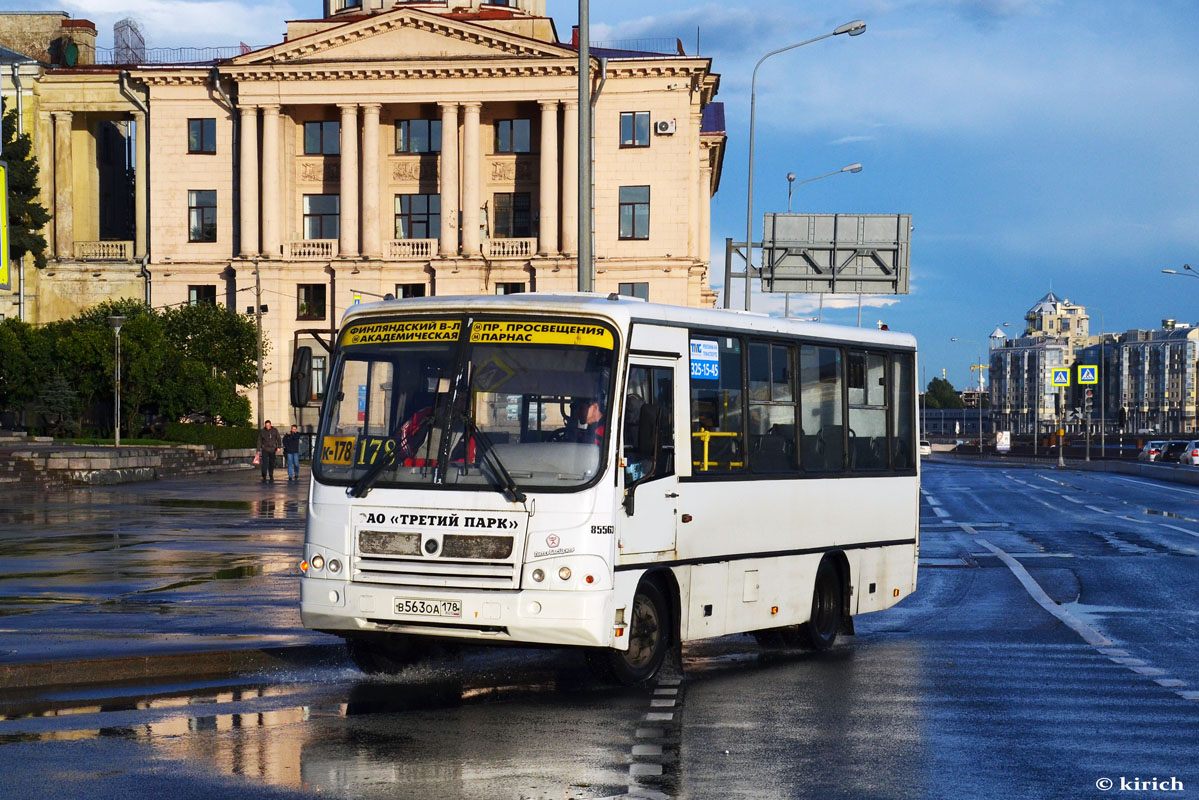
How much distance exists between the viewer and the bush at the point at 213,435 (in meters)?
64.9

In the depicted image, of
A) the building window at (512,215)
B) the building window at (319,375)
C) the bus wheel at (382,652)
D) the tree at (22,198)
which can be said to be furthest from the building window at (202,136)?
the bus wheel at (382,652)

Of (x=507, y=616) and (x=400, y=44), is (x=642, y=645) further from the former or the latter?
(x=400, y=44)

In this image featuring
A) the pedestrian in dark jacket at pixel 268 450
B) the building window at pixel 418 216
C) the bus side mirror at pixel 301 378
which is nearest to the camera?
the bus side mirror at pixel 301 378

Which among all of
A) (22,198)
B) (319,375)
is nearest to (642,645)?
(22,198)

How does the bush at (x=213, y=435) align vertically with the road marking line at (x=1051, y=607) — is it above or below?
above

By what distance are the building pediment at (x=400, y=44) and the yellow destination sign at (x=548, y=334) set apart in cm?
7028

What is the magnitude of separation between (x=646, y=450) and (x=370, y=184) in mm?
71501

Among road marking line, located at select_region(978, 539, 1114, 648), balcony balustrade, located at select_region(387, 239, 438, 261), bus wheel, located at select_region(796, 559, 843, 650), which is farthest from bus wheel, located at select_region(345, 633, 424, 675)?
balcony balustrade, located at select_region(387, 239, 438, 261)

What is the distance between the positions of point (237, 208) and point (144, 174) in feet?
19.2

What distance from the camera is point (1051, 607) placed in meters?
Answer: 17.3

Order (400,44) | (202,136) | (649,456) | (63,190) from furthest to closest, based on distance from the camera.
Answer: (63,190)
(202,136)
(400,44)
(649,456)

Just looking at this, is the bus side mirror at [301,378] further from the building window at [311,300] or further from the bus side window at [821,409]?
the building window at [311,300]

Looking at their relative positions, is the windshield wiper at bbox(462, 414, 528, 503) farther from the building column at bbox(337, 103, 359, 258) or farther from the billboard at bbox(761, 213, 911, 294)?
the building column at bbox(337, 103, 359, 258)

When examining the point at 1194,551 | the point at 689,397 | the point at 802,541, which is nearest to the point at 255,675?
the point at 689,397
